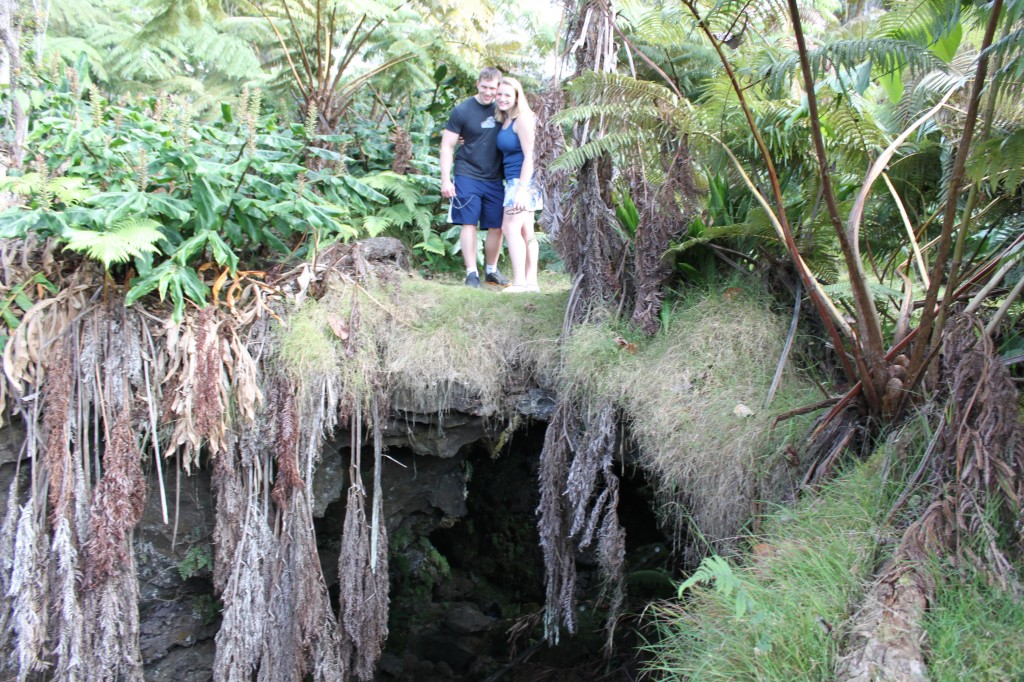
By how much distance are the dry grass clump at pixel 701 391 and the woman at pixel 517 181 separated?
4.21 ft

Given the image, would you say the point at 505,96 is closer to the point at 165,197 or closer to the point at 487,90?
the point at 487,90

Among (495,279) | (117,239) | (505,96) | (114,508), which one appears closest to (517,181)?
(505,96)

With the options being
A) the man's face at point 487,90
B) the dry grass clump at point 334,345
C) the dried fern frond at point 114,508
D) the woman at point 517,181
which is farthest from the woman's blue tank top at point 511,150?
the dried fern frond at point 114,508

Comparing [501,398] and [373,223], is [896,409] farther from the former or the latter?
[373,223]

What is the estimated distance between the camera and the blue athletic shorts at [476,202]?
6.40 metres

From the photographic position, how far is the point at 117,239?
4.32 meters

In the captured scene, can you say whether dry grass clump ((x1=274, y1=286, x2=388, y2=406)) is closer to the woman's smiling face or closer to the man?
the man

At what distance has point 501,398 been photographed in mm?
5328

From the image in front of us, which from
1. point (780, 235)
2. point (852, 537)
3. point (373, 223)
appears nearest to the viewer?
point (852, 537)

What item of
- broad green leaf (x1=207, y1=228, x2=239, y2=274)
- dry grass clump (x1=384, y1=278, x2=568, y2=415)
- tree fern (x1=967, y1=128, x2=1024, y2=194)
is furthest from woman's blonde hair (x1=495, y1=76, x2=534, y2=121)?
tree fern (x1=967, y1=128, x2=1024, y2=194)

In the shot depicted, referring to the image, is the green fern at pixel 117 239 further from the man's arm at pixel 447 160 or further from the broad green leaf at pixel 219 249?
the man's arm at pixel 447 160

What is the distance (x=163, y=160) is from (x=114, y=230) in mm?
584

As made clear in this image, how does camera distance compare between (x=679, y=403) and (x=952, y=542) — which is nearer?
(x=952, y=542)

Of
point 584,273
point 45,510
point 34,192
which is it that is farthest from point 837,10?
point 45,510
